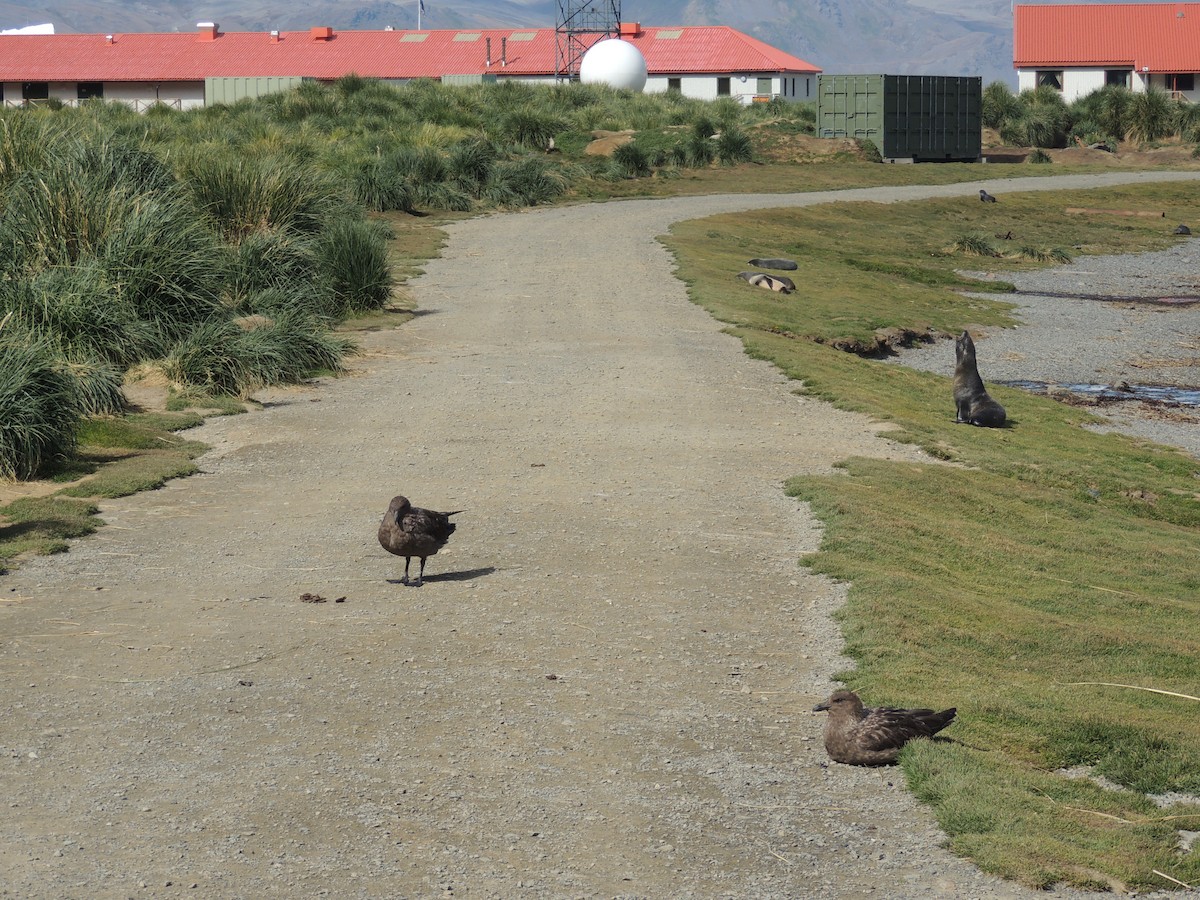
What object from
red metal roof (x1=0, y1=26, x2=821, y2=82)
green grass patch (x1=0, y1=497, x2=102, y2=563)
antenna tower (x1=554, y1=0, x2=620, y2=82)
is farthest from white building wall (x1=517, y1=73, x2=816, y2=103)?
green grass patch (x1=0, y1=497, x2=102, y2=563)

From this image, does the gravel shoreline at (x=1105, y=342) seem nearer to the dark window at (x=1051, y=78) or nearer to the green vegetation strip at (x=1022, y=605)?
the green vegetation strip at (x=1022, y=605)

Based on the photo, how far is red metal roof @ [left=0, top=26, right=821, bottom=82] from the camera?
71.7 meters

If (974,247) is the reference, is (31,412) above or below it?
below

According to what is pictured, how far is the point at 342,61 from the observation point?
73.7m

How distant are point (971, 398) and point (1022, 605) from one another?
277 inches

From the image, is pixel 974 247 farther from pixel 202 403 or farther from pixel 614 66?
pixel 614 66

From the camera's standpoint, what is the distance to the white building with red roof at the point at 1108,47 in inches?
3002

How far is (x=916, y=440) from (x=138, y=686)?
28.1 feet

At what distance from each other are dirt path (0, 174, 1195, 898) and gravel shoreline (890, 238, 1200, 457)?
6644 mm

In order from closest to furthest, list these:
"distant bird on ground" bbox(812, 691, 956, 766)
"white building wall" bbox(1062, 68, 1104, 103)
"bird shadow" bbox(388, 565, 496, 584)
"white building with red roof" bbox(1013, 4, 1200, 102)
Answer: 1. "distant bird on ground" bbox(812, 691, 956, 766)
2. "bird shadow" bbox(388, 565, 496, 584)
3. "white building with red roof" bbox(1013, 4, 1200, 102)
4. "white building wall" bbox(1062, 68, 1104, 103)

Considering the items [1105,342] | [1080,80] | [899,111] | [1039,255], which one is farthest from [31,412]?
Answer: [1080,80]

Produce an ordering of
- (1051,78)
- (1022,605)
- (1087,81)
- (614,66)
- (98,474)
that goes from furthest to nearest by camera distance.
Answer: (1051,78)
(1087,81)
(614,66)
(98,474)
(1022,605)

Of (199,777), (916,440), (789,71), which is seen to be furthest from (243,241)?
(789,71)

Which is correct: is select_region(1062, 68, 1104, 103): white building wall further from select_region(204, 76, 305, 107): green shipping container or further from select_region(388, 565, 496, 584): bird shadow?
select_region(388, 565, 496, 584): bird shadow
